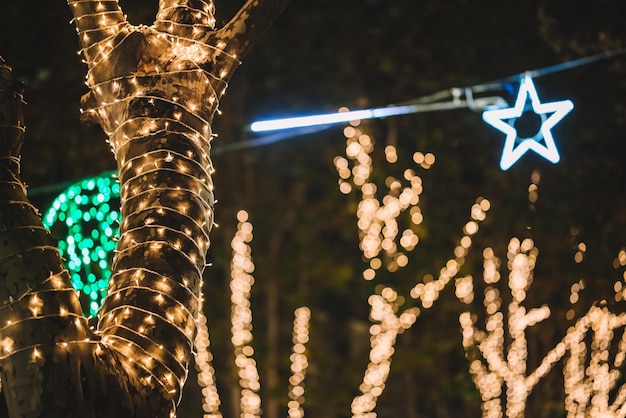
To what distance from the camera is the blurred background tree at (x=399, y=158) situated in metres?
7.79

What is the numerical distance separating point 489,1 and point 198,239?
23.7 feet

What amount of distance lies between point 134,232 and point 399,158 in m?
6.95

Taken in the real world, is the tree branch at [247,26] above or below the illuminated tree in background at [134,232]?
above

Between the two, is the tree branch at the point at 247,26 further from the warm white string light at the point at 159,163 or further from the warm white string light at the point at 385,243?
the warm white string light at the point at 385,243

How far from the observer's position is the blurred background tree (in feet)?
25.5

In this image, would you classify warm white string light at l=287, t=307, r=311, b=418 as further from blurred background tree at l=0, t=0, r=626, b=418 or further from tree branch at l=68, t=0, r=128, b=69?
tree branch at l=68, t=0, r=128, b=69

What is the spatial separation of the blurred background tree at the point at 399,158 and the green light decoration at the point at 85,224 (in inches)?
94.9

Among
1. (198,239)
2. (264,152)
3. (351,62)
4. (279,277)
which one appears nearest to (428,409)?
(279,277)

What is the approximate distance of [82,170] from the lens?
26.4 feet

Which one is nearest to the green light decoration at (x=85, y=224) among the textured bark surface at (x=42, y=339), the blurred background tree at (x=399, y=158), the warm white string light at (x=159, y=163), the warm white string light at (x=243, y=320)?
the warm white string light at (x=159, y=163)

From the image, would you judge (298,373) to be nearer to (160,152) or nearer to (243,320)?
(243,320)

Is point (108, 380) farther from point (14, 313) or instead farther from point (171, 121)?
point (171, 121)

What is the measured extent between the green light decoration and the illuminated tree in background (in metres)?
1.62

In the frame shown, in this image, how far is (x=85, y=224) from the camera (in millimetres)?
4785
